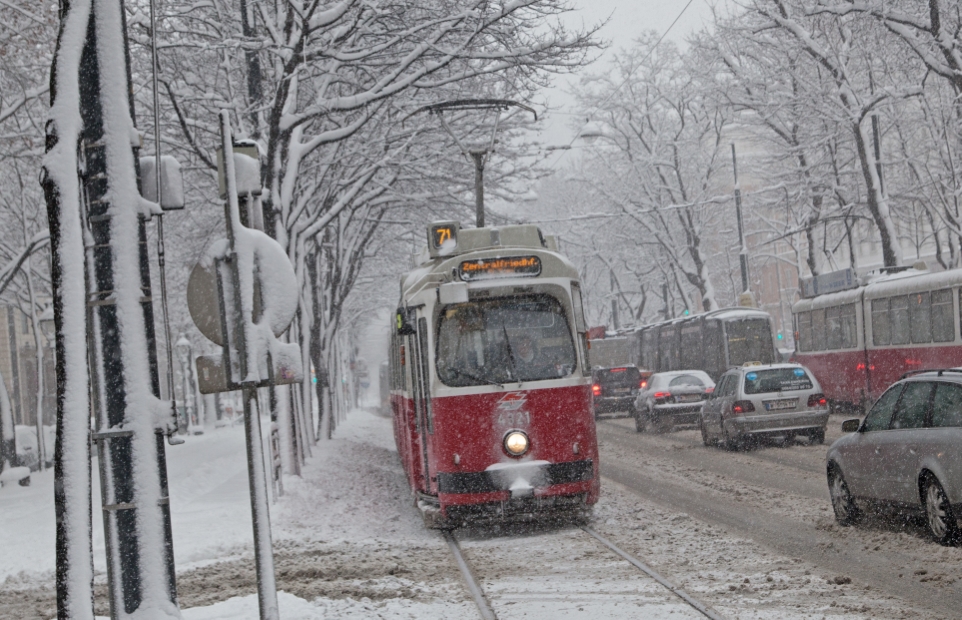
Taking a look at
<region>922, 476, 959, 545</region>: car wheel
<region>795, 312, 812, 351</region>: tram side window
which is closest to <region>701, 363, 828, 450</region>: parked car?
<region>922, 476, 959, 545</region>: car wheel

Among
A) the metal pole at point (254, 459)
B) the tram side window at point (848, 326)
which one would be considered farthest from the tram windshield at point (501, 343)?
the tram side window at point (848, 326)

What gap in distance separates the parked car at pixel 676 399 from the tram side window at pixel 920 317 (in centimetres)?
480

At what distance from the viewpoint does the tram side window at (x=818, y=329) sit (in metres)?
31.6

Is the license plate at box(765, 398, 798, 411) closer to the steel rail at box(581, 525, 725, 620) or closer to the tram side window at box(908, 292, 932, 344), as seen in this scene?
the tram side window at box(908, 292, 932, 344)

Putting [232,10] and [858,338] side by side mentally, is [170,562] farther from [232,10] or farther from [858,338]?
[858,338]

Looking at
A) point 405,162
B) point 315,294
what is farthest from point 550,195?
point 405,162

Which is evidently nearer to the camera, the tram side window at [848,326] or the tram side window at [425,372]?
the tram side window at [425,372]

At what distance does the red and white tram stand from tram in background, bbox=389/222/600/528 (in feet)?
43.3

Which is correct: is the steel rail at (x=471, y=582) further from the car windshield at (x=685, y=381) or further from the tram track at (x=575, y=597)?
the car windshield at (x=685, y=381)

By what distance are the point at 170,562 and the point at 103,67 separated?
282cm

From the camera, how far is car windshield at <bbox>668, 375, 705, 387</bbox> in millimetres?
28641

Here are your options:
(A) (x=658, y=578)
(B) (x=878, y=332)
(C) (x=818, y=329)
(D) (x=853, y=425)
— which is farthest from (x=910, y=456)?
(C) (x=818, y=329)

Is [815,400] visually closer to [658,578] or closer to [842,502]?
[842,502]

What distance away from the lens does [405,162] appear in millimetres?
23625
